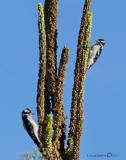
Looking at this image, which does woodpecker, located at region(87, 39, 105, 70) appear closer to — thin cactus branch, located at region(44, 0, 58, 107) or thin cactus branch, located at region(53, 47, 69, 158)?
thin cactus branch, located at region(44, 0, 58, 107)

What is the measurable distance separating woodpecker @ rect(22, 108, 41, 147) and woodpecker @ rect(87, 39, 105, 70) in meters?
1.88

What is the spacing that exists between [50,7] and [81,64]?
5.17ft

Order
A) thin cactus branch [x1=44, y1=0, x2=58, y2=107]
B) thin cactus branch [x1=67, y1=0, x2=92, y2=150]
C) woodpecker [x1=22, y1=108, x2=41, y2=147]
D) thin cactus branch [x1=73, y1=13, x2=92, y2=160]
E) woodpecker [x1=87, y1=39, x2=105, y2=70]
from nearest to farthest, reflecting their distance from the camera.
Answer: thin cactus branch [x1=73, y1=13, x2=92, y2=160]
thin cactus branch [x1=67, y1=0, x2=92, y2=150]
thin cactus branch [x1=44, y1=0, x2=58, y2=107]
woodpecker [x1=22, y1=108, x2=41, y2=147]
woodpecker [x1=87, y1=39, x2=105, y2=70]

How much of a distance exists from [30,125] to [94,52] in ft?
8.14

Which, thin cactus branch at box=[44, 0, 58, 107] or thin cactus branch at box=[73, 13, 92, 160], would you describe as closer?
thin cactus branch at box=[73, 13, 92, 160]

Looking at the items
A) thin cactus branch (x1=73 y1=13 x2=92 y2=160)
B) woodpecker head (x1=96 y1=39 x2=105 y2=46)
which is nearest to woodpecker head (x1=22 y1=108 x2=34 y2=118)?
thin cactus branch (x1=73 y1=13 x2=92 y2=160)

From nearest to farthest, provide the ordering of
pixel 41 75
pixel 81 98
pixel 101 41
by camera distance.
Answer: pixel 81 98 → pixel 41 75 → pixel 101 41

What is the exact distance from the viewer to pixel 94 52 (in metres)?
12.5

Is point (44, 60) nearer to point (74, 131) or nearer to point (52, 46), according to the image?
point (52, 46)

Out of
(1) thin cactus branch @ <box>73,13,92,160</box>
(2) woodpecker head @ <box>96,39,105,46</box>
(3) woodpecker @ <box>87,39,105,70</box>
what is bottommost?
(1) thin cactus branch @ <box>73,13,92,160</box>

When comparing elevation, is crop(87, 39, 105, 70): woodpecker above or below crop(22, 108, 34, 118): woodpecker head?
above

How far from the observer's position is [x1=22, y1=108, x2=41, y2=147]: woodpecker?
1137 centimetres

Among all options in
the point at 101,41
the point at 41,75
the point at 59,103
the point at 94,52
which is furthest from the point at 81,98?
the point at 101,41

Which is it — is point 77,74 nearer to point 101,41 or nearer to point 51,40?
point 51,40
